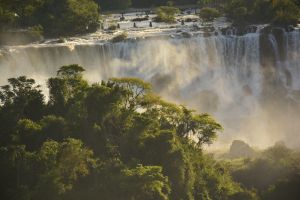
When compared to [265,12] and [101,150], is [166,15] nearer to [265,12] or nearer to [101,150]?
[265,12]

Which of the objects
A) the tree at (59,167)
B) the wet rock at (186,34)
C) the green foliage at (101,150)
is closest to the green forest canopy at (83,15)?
the wet rock at (186,34)

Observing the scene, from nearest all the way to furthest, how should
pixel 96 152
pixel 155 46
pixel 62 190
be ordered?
pixel 62 190 < pixel 96 152 < pixel 155 46

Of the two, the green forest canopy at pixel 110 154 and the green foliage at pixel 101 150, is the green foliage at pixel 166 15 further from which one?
the green foliage at pixel 101 150

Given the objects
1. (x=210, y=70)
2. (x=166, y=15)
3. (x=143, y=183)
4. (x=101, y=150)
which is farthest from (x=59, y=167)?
(x=166, y=15)

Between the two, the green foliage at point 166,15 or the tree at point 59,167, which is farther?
the green foliage at point 166,15

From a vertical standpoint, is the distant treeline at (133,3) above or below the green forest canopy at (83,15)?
below

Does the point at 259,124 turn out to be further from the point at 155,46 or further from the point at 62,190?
the point at 62,190

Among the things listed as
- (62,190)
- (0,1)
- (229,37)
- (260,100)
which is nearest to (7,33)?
(0,1)

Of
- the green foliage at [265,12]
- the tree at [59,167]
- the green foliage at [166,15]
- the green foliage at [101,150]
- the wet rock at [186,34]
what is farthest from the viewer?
the green foliage at [166,15]
